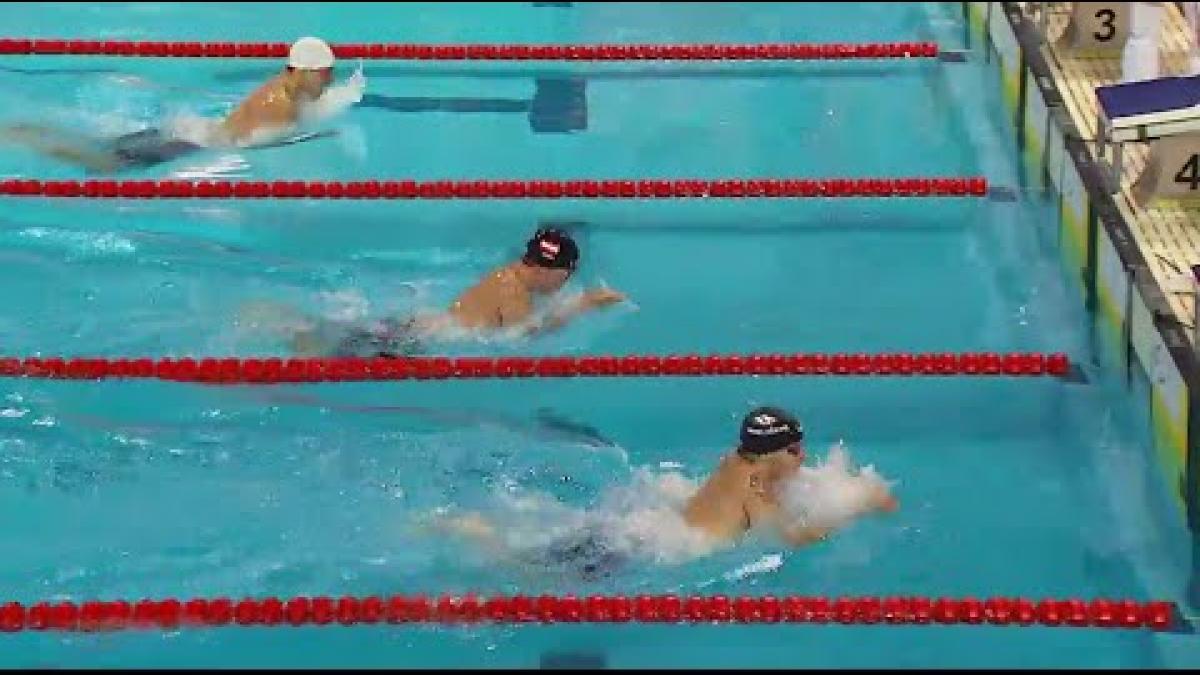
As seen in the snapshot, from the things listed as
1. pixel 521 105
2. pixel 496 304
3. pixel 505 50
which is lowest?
pixel 496 304

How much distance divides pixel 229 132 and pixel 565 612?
272cm

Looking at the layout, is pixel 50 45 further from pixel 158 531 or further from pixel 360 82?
pixel 158 531

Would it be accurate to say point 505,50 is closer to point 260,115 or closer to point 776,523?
point 260,115

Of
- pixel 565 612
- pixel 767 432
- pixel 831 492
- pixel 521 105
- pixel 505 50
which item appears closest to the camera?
pixel 565 612

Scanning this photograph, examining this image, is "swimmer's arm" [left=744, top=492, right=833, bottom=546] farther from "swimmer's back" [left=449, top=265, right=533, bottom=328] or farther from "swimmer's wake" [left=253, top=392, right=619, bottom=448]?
"swimmer's back" [left=449, top=265, right=533, bottom=328]

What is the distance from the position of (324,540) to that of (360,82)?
2.76 m

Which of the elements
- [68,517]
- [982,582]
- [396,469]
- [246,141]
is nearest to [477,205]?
[246,141]

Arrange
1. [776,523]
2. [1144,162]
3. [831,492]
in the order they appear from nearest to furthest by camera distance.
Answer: [776,523] → [831,492] → [1144,162]

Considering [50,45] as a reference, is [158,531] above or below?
below

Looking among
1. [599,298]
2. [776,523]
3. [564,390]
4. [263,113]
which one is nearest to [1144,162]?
[599,298]

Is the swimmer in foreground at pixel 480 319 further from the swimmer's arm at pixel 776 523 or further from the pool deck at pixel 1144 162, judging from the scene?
the pool deck at pixel 1144 162

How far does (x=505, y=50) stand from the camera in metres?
6.98

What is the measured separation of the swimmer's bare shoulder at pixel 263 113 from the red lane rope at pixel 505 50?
24.1 inches

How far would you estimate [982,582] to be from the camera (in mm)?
4223
